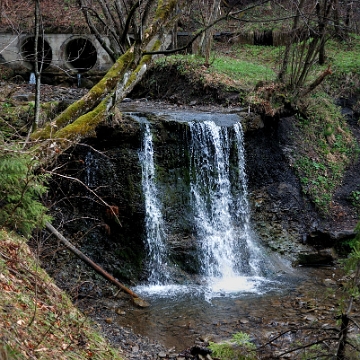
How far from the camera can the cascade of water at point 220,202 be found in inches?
407

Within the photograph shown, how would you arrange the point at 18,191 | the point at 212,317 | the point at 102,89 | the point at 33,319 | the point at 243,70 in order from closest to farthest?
1. the point at 33,319
2. the point at 18,191
3. the point at 102,89
4. the point at 212,317
5. the point at 243,70

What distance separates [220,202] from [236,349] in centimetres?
505

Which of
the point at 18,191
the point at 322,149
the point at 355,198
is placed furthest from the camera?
the point at 322,149

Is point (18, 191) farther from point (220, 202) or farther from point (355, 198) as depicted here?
point (355, 198)

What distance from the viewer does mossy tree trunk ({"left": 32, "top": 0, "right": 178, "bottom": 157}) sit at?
6516 millimetres

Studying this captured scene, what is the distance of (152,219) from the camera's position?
401 inches

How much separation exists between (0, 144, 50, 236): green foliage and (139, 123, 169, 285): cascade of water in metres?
4.25

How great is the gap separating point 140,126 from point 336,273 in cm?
510

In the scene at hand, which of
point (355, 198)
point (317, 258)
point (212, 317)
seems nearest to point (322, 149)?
point (355, 198)

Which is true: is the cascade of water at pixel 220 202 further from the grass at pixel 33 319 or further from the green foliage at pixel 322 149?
the grass at pixel 33 319

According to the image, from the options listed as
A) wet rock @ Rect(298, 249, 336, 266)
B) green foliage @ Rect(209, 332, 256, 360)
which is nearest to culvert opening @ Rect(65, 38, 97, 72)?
wet rock @ Rect(298, 249, 336, 266)

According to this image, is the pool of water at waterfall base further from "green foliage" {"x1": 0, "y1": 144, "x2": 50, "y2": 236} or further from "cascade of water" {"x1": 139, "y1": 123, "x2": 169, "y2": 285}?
"green foliage" {"x1": 0, "y1": 144, "x2": 50, "y2": 236}

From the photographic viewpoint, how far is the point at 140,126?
1044 cm

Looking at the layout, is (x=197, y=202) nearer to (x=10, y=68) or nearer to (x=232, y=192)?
(x=232, y=192)
